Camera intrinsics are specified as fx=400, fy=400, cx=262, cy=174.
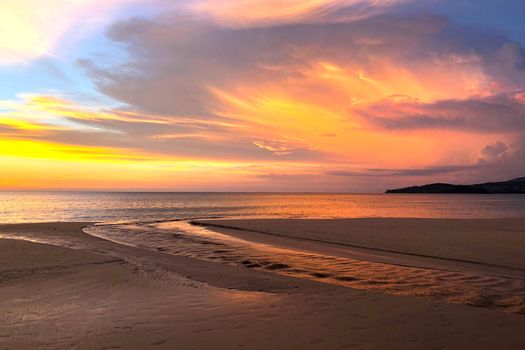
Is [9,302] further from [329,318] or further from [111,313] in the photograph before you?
[329,318]

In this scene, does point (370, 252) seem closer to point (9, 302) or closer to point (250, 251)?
point (250, 251)

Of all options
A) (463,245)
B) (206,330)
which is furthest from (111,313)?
(463,245)

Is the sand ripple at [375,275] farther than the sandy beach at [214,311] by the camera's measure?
Yes

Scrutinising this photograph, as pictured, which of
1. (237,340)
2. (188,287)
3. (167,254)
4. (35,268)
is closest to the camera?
(237,340)

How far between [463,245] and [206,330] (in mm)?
21993

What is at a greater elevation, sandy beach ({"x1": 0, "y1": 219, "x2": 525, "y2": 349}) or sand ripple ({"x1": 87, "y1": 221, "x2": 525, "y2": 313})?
sandy beach ({"x1": 0, "y1": 219, "x2": 525, "y2": 349})

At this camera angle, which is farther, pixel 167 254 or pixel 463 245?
pixel 463 245

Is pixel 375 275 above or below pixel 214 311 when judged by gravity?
below

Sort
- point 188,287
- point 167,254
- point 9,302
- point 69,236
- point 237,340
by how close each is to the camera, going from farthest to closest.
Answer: point 69,236, point 167,254, point 188,287, point 9,302, point 237,340

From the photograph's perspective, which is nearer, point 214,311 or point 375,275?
point 214,311

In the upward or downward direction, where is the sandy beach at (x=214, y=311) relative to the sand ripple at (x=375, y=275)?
upward

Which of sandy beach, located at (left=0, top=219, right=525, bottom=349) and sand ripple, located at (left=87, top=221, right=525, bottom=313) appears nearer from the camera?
sandy beach, located at (left=0, top=219, right=525, bottom=349)

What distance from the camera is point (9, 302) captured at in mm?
10688

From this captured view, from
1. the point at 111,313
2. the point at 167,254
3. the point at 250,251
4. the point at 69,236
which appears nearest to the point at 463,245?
the point at 250,251
